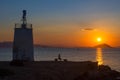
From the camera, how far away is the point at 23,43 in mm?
40281

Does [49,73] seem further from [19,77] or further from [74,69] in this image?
[74,69]

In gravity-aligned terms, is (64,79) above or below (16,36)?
below

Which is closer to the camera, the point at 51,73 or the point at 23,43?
the point at 51,73

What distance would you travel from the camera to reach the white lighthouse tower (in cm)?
4025

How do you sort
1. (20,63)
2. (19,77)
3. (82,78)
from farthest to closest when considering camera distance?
(20,63) < (82,78) < (19,77)

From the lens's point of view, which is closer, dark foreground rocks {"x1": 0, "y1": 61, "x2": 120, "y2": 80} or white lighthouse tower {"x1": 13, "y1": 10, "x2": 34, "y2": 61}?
dark foreground rocks {"x1": 0, "y1": 61, "x2": 120, "y2": 80}

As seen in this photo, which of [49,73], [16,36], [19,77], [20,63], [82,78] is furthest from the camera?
[16,36]

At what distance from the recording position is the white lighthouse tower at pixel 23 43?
132 ft

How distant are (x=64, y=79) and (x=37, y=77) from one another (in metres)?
3.59

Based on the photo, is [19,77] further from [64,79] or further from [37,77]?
[64,79]

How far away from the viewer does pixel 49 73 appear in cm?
2912

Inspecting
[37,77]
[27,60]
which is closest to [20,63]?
[27,60]

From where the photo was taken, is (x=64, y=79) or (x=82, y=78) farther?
(x=82, y=78)

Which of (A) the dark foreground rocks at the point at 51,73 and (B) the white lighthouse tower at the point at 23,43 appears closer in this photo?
(A) the dark foreground rocks at the point at 51,73
